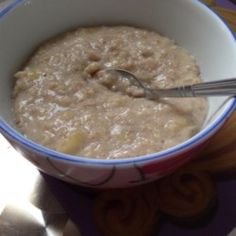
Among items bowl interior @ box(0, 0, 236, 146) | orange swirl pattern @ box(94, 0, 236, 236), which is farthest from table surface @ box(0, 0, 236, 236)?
bowl interior @ box(0, 0, 236, 146)

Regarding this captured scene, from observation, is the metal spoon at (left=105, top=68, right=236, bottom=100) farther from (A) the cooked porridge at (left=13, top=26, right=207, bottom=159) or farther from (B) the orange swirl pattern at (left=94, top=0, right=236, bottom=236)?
(B) the orange swirl pattern at (left=94, top=0, right=236, bottom=236)

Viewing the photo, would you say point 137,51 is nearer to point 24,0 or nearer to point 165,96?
point 165,96

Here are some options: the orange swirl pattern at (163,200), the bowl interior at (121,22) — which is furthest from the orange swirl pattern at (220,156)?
the bowl interior at (121,22)

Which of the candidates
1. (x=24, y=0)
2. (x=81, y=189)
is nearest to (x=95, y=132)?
(x=81, y=189)

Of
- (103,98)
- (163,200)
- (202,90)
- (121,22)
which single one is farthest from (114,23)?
(163,200)

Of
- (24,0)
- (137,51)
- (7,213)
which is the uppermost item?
(24,0)
